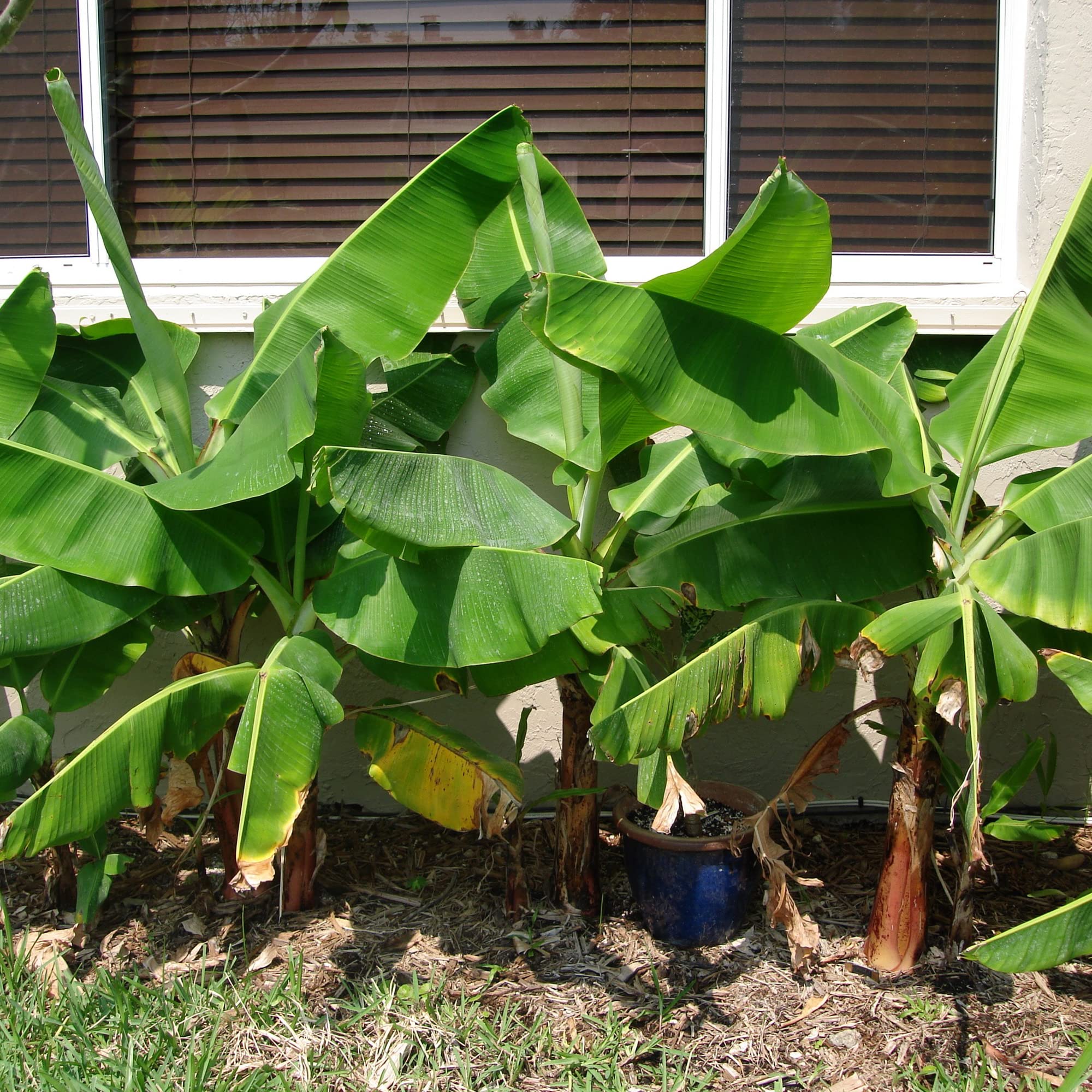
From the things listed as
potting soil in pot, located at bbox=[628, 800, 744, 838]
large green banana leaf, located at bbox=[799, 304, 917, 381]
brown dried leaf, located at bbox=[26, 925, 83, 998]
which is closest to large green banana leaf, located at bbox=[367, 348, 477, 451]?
large green banana leaf, located at bbox=[799, 304, 917, 381]

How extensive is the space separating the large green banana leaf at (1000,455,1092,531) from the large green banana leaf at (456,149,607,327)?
140cm

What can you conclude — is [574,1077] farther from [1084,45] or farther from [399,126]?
[1084,45]

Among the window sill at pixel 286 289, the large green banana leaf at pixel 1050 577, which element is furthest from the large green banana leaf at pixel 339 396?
the large green banana leaf at pixel 1050 577

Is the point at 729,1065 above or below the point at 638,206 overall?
below

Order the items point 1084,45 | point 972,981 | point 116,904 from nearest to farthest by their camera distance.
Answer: point 972,981, point 116,904, point 1084,45

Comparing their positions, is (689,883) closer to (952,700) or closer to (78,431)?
(952,700)

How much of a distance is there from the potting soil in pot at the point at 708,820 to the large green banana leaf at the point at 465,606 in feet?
3.13

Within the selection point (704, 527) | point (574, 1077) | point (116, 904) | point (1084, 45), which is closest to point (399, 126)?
point (704, 527)

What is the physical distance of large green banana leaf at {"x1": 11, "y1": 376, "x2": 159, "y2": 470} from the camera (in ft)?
9.87

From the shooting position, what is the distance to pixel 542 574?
2.43 metres

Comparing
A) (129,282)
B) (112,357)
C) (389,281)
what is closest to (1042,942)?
(389,281)

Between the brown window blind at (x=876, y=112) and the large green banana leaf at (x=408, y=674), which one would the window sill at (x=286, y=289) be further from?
the large green banana leaf at (x=408, y=674)

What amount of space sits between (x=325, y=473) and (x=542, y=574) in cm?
58

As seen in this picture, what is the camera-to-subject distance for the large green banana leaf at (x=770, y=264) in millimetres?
2203
